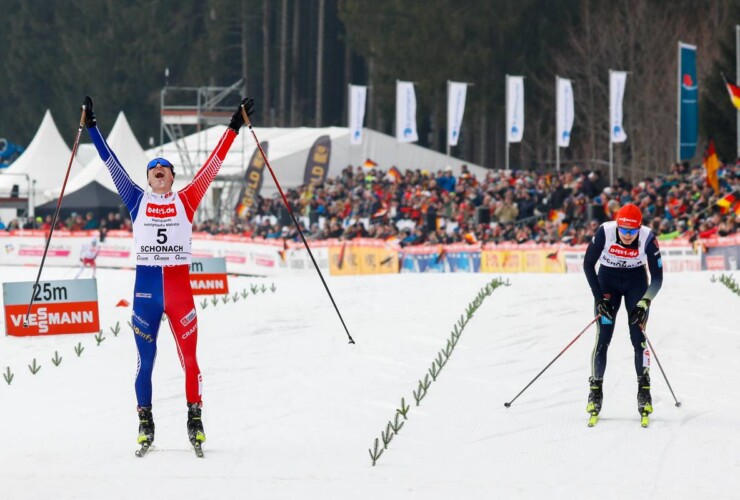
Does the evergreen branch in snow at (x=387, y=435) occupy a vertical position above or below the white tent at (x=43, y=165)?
below

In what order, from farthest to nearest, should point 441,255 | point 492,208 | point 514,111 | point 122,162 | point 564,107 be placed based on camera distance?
point 122,162, point 514,111, point 564,107, point 492,208, point 441,255

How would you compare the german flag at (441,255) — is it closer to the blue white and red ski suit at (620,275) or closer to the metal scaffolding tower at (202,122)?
the metal scaffolding tower at (202,122)

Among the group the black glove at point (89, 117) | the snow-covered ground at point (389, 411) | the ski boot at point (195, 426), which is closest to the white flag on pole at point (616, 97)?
the snow-covered ground at point (389, 411)

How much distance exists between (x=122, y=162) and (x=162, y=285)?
38605 mm

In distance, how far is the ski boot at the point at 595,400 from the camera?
1025cm

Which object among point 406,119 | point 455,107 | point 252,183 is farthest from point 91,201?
point 455,107

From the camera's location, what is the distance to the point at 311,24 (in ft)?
240

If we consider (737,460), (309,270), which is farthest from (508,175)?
(737,460)

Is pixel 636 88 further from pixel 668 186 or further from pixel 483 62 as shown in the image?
pixel 668 186

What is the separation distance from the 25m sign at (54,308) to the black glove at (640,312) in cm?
819

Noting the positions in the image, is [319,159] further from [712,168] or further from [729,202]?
[729,202]

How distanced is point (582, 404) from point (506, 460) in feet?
7.61

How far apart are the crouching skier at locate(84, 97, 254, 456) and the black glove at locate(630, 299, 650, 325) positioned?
3.27 meters

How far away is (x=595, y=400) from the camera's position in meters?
10.3
